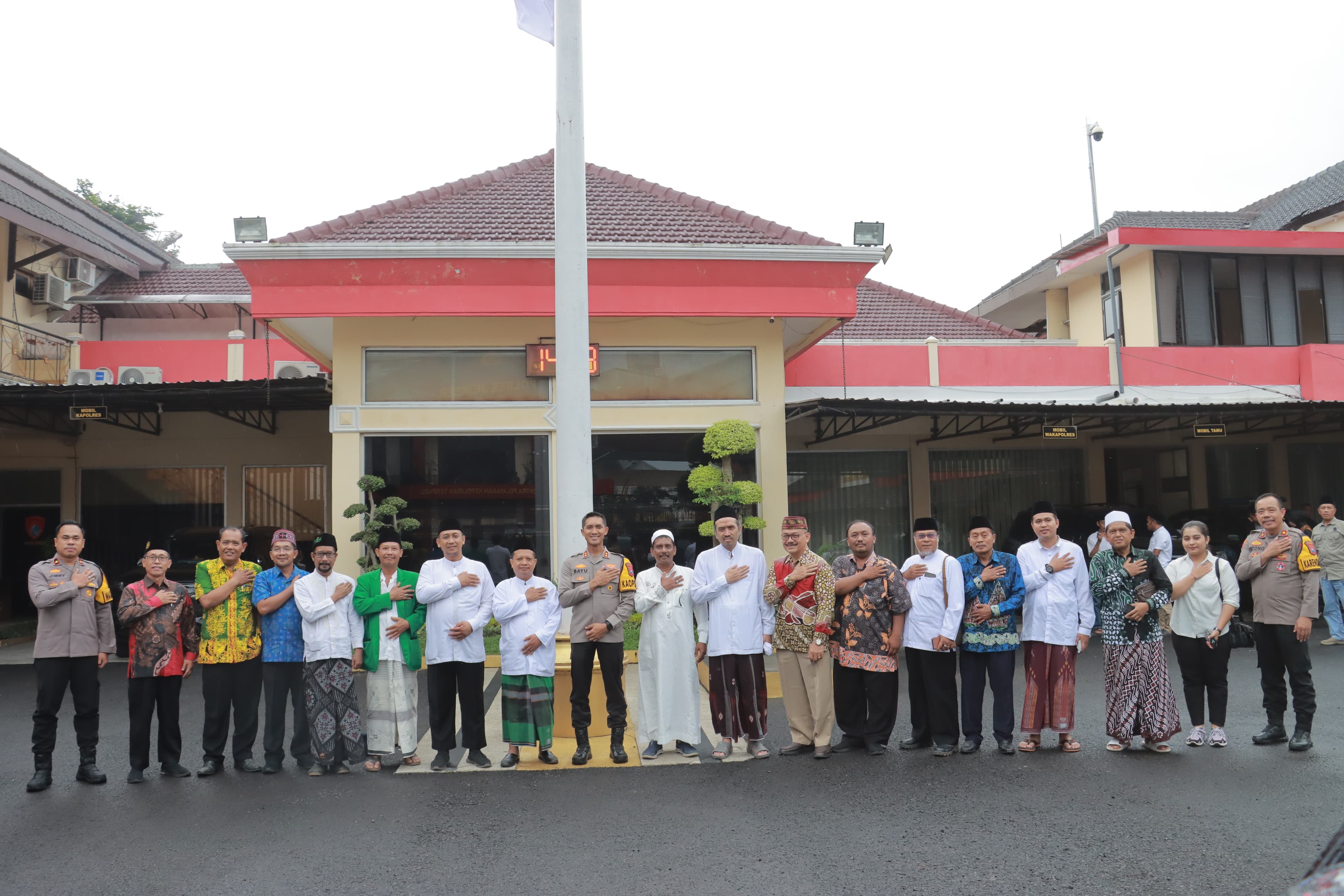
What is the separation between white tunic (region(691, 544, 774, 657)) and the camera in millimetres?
7082

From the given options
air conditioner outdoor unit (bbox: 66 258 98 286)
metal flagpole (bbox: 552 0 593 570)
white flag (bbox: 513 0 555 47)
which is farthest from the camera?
air conditioner outdoor unit (bbox: 66 258 98 286)

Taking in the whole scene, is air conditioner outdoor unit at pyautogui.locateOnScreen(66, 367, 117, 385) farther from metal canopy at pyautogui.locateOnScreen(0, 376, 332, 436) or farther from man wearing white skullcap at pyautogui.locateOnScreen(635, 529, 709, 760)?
man wearing white skullcap at pyautogui.locateOnScreen(635, 529, 709, 760)

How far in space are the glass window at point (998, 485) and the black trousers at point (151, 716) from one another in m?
14.2

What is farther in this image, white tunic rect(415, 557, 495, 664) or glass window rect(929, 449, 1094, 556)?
glass window rect(929, 449, 1094, 556)

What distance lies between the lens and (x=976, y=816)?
18.0 ft

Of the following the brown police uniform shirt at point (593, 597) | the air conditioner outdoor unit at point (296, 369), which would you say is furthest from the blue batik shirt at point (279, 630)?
the air conditioner outdoor unit at point (296, 369)

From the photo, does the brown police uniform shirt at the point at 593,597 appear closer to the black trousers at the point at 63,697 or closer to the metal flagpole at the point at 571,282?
the metal flagpole at the point at 571,282

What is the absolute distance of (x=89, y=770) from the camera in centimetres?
655

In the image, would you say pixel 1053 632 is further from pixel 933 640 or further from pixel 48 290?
pixel 48 290

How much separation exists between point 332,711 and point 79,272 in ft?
50.0

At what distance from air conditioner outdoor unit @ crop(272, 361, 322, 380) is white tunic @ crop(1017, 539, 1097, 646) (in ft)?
42.3

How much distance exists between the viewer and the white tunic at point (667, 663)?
704cm

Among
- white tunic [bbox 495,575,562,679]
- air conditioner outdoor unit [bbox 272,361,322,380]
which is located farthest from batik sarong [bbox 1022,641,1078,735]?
air conditioner outdoor unit [bbox 272,361,322,380]

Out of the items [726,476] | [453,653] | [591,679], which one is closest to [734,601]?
[591,679]
